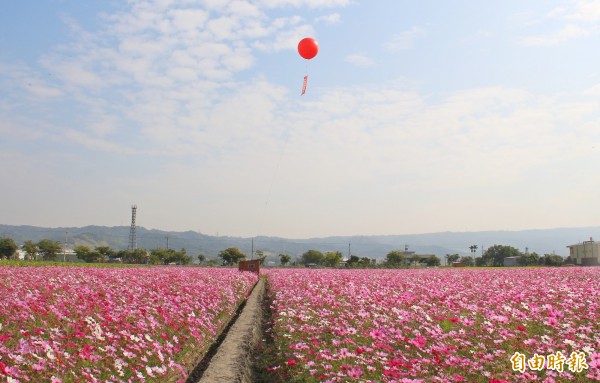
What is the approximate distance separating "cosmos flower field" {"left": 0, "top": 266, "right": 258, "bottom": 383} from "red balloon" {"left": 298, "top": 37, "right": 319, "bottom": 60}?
7.82 metres

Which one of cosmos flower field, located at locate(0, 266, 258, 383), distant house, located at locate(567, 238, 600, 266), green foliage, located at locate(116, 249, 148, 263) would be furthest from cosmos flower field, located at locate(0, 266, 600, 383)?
green foliage, located at locate(116, 249, 148, 263)

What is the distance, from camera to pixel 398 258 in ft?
233

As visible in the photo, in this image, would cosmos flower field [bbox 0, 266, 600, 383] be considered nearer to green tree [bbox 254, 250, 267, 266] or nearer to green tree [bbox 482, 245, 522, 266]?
green tree [bbox 254, 250, 267, 266]

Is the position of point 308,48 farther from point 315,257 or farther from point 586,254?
point 315,257

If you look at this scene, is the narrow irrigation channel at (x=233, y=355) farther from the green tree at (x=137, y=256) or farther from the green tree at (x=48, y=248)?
the green tree at (x=137, y=256)

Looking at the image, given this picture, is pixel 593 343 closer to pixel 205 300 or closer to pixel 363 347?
pixel 363 347

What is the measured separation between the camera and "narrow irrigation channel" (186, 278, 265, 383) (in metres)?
9.10

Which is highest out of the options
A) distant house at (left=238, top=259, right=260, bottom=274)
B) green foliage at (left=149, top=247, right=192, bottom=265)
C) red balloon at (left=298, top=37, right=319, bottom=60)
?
red balloon at (left=298, top=37, right=319, bottom=60)

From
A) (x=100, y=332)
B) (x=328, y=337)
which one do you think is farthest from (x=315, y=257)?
(x=100, y=332)

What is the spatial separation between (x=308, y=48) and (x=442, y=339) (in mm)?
9073

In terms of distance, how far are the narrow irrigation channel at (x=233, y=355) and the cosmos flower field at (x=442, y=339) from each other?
659 mm

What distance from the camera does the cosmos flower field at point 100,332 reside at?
6652 mm

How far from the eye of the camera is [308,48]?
14.3 meters

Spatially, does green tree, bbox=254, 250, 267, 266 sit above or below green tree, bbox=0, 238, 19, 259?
below
